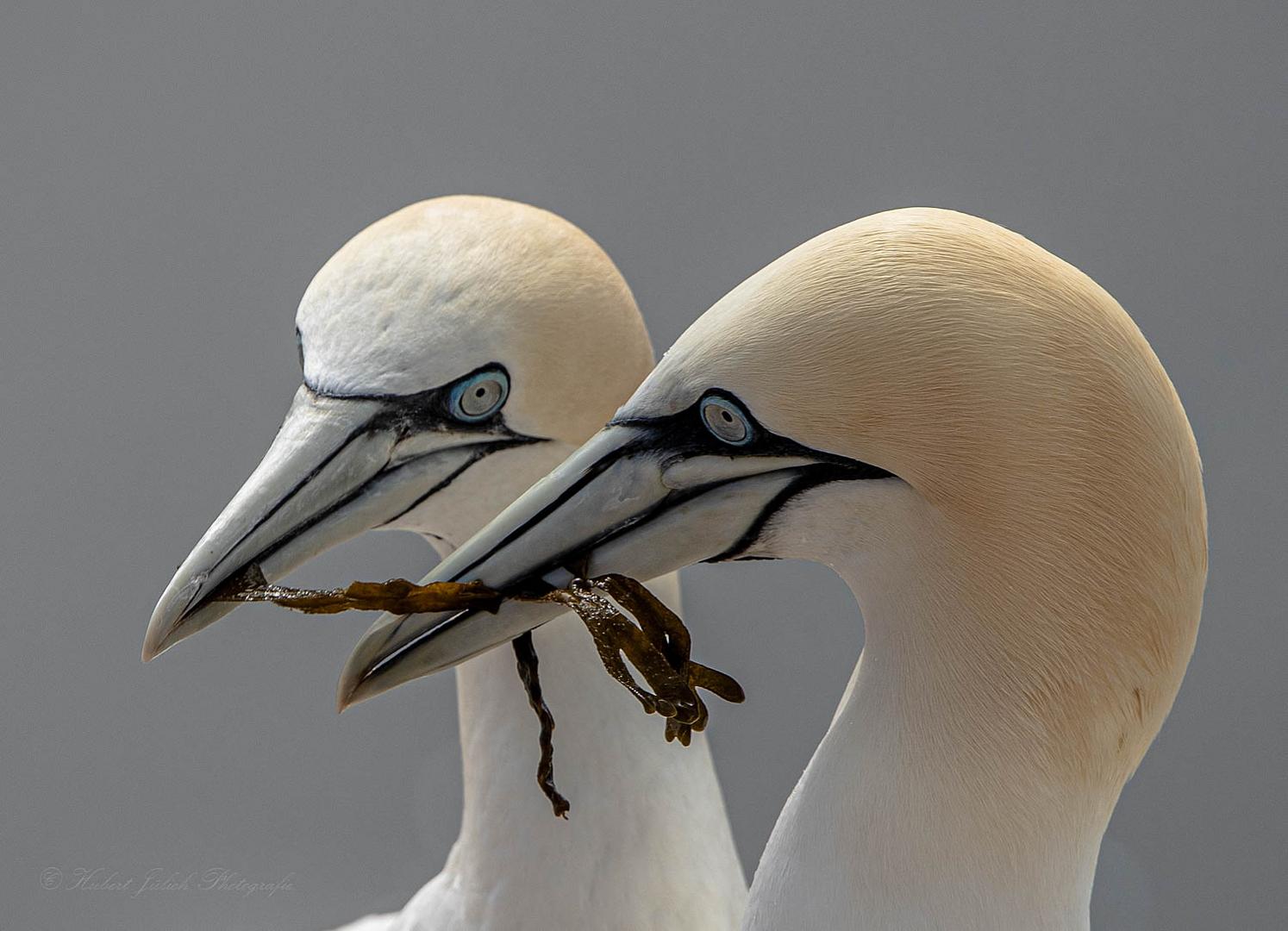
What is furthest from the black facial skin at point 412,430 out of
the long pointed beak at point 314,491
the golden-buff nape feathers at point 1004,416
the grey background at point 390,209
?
the grey background at point 390,209

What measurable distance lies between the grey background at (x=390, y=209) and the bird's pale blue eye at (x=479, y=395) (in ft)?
5.61

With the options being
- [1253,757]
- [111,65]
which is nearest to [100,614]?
[111,65]

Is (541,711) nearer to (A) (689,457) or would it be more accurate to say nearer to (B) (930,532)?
(A) (689,457)

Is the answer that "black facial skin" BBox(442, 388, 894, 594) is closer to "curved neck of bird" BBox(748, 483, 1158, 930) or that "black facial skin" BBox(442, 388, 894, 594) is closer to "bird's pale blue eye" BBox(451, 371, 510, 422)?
"curved neck of bird" BBox(748, 483, 1158, 930)

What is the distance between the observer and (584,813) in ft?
6.62

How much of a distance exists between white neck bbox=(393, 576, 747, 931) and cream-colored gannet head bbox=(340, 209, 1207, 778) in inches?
26.0

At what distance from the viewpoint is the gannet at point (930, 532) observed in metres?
1.25

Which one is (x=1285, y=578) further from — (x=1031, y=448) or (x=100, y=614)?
(x=100, y=614)

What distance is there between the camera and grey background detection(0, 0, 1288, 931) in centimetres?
341

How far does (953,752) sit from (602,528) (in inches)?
16.0

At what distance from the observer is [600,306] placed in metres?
1.92

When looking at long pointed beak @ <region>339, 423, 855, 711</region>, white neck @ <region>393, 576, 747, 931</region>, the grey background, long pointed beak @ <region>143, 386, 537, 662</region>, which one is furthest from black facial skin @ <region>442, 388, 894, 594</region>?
the grey background

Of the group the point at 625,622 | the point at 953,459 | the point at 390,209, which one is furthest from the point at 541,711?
the point at 390,209

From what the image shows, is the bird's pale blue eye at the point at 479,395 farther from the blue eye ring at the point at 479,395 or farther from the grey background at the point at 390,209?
the grey background at the point at 390,209
